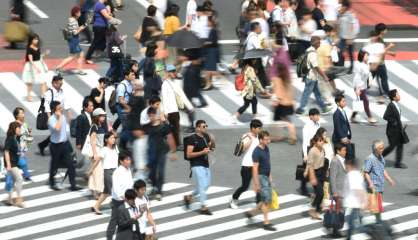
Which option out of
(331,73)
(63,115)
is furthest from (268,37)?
(63,115)

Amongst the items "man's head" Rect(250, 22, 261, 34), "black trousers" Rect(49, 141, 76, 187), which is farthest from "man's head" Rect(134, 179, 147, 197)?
"man's head" Rect(250, 22, 261, 34)

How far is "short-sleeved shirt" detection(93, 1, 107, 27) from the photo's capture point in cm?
3806

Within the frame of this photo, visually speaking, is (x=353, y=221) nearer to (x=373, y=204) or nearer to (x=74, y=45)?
(x=373, y=204)

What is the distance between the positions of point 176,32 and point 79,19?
12.0 feet

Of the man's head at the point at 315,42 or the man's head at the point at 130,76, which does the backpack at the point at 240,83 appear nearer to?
the man's head at the point at 315,42

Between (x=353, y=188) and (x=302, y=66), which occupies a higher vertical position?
(x=302, y=66)

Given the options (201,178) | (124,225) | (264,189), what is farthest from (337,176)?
(124,225)

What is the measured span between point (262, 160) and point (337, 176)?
138cm

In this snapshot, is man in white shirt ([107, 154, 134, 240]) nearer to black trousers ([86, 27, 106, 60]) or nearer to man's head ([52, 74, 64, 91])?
man's head ([52, 74, 64, 91])

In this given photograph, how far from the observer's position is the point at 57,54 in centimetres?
3953

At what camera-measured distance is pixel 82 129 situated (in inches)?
1186

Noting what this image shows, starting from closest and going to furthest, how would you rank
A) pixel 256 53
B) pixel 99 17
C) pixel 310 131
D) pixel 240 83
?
pixel 310 131
pixel 240 83
pixel 256 53
pixel 99 17

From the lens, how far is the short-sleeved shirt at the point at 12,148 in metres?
29.2

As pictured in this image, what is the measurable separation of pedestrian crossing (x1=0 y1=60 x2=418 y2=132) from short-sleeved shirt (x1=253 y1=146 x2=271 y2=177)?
213 inches
